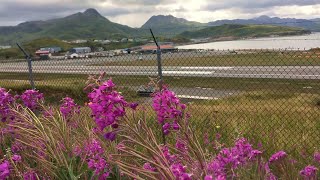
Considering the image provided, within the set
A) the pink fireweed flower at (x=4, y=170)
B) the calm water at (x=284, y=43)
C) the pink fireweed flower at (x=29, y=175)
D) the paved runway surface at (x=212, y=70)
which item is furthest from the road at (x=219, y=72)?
the pink fireweed flower at (x=4, y=170)

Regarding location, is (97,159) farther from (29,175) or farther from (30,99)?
(30,99)

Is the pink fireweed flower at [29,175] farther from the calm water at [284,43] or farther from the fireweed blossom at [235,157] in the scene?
the calm water at [284,43]

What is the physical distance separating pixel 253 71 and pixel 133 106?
84.1 feet

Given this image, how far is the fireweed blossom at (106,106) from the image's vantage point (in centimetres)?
235

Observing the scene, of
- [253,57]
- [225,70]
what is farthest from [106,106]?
[225,70]

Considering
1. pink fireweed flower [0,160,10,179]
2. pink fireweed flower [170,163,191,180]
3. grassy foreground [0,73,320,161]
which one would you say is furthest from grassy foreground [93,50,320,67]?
pink fireweed flower [0,160,10,179]

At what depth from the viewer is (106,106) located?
236cm

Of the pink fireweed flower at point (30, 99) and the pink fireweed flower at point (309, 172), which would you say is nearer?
the pink fireweed flower at point (309, 172)

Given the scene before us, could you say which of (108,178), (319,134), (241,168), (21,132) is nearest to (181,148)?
(241,168)

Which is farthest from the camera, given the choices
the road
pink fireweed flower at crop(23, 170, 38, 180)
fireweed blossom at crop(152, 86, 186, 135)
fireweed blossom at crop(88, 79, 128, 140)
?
the road

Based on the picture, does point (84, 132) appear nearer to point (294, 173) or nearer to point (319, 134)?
point (294, 173)

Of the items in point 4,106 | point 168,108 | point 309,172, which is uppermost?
point 168,108

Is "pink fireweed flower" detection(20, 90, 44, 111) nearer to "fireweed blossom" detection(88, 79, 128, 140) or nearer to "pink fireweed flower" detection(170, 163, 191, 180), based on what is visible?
"fireweed blossom" detection(88, 79, 128, 140)

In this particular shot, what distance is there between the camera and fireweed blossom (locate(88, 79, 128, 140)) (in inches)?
92.4
